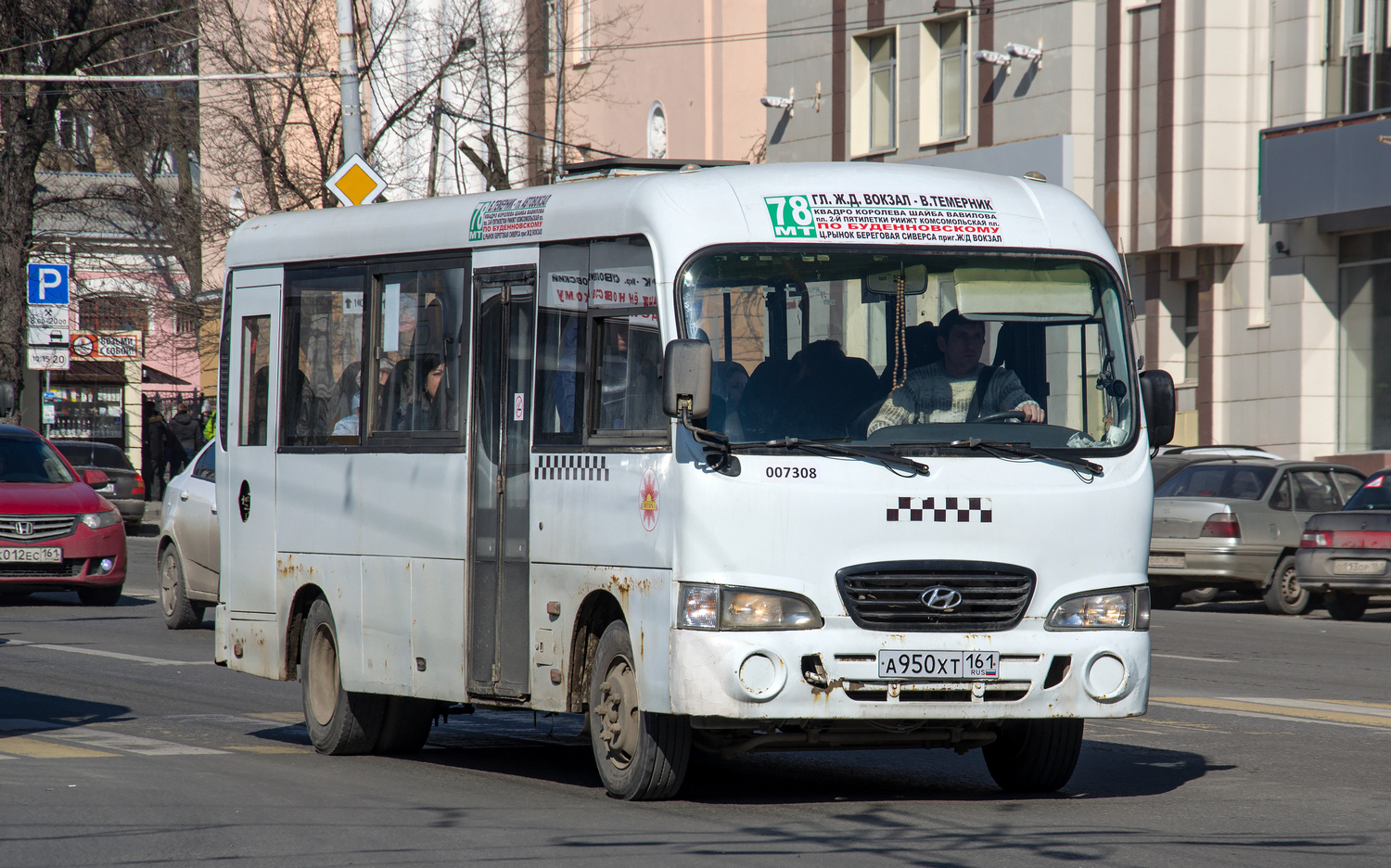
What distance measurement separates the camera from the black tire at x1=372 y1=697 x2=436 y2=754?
10727mm

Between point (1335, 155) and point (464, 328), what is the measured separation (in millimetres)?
22071

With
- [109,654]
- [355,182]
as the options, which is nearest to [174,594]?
[109,654]

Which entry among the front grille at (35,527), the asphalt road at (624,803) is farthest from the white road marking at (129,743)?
the front grille at (35,527)

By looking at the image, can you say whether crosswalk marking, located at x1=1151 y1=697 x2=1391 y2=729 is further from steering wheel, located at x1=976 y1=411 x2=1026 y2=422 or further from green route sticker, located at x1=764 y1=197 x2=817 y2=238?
green route sticker, located at x1=764 y1=197 x2=817 y2=238

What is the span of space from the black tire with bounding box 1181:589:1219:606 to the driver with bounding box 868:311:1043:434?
55.6 ft

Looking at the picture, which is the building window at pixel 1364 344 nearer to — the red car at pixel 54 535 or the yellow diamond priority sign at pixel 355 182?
the yellow diamond priority sign at pixel 355 182

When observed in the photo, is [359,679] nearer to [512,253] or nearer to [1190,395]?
[512,253]

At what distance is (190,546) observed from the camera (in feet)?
59.2

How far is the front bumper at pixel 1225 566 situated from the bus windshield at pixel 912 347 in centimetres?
1393

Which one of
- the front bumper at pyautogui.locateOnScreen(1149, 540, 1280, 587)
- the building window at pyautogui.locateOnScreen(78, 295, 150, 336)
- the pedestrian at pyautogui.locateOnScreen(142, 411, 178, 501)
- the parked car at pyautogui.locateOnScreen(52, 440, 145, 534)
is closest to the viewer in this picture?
the front bumper at pyautogui.locateOnScreen(1149, 540, 1280, 587)

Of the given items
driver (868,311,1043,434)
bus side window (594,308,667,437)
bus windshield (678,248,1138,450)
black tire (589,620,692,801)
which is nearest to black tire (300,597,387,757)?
black tire (589,620,692,801)

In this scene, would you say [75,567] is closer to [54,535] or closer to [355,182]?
[54,535]

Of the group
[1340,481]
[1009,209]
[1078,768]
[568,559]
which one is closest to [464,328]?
[568,559]

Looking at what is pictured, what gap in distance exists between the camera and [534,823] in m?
8.09
